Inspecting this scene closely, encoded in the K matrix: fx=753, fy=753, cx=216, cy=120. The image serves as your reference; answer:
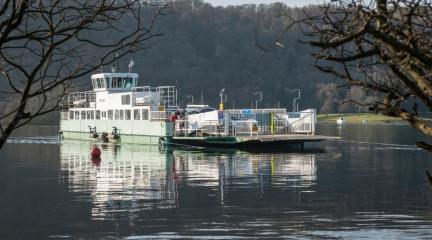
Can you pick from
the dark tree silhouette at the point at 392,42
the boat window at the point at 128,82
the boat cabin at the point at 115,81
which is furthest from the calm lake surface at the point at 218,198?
the boat window at the point at 128,82

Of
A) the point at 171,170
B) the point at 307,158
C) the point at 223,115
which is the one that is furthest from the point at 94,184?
the point at 223,115

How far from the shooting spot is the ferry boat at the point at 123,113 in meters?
71.6

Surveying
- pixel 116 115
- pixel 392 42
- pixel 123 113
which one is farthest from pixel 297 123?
pixel 392 42

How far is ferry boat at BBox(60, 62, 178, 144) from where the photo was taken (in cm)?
7156

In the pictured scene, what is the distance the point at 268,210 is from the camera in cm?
2806

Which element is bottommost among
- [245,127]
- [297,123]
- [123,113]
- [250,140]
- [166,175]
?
[166,175]

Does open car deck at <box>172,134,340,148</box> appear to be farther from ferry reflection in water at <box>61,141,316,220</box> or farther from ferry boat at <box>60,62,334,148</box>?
ferry reflection in water at <box>61,141,316,220</box>

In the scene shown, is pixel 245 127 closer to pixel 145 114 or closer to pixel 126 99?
pixel 145 114

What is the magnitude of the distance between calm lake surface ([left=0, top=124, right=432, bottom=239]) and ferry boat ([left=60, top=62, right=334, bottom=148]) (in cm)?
775

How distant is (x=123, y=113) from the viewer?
255ft

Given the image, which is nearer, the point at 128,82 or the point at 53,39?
the point at 53,39

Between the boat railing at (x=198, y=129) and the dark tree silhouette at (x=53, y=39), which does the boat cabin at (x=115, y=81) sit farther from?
the dark tree silhouette at (x=53, y=39)

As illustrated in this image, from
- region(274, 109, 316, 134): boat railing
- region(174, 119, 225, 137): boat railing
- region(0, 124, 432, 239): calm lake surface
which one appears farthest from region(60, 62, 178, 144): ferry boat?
region(0, 124, 432, 239): calm lake surface

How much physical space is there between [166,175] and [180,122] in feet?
89.0
